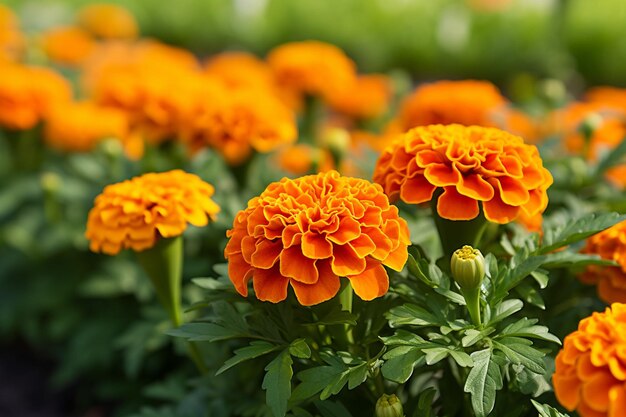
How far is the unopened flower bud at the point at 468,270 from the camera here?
124cm

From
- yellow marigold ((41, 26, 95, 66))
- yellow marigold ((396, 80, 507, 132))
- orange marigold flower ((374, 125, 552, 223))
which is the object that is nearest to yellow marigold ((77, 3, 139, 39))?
yellow marigold ((41, 26, 95, 66))

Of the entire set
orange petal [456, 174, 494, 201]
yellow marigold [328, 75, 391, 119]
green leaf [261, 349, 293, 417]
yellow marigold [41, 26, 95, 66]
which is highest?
orange petal [456, 174, 494, 201]

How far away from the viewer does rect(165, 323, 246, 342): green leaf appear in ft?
4.42

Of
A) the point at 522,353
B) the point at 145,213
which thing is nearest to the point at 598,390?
the point at 522,353

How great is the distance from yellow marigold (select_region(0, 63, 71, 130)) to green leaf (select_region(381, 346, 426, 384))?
1.85 meters

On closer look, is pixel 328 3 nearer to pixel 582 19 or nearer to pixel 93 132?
Result: pixel 582 19

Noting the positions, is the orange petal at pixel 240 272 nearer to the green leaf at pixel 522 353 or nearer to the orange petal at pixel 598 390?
the green leaf at pixel 522 353

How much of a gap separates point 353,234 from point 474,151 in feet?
0.99

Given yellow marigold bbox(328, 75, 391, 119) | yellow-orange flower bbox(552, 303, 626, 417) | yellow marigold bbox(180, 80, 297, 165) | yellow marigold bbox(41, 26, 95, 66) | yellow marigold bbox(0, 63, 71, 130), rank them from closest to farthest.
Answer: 1. yellow-orange flower bbox(552, 303, 626, 417)
2. yellow marigold bbox(180, 80, 297, 165)
3. yellow marigold bbox(0, 63, 71, 130)
4. yellow marigold bbox(328, 75, 391, 119)
5. yellow marigold bbox(41, 26, 95, 66)

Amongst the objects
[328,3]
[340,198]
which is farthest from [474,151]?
[328,3]

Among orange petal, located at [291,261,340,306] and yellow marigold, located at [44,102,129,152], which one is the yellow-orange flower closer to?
orange petal, located at [291,261,340,306]

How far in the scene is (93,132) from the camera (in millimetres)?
2742

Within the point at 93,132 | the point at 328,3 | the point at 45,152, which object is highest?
the point at 93,132

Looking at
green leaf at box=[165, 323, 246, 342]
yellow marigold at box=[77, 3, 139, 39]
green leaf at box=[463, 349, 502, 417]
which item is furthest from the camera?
yellow marigold at box=[77, 3, 139, 39]
